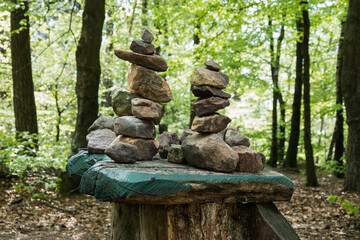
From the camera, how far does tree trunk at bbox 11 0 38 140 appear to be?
7.26 meters

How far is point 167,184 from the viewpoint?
1784mm

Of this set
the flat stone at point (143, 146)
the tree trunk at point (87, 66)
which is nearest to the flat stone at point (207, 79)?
the flat stone at point (143, 146)

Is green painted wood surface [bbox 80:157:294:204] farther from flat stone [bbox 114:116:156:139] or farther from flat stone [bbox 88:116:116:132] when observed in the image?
flat stone [bbox 88:116:116:132]

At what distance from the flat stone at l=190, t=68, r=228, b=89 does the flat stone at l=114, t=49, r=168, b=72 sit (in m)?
0.44

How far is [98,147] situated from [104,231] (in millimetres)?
2450

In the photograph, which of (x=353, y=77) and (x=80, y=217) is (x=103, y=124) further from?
(x=353, y=77)

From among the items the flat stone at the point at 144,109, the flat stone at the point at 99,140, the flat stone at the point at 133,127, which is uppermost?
the flat stone at the point at 144,109

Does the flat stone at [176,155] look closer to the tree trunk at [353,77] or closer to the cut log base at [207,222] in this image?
the cut log base at [207,222]

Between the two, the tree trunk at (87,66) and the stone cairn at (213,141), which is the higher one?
the tree trunk at (87,66)

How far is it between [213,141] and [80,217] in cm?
382

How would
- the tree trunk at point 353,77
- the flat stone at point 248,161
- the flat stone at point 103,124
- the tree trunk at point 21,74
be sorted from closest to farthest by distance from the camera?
the flat stone at point 248,161 < the flat stone at point 103,124 < the tree trunk at point 353,77 < the tree trunk at point 21,74

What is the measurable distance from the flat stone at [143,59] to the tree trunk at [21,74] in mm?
5548

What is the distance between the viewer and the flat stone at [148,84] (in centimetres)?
275

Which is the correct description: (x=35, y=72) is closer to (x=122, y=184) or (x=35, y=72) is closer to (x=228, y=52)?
(x=228, y=52)
